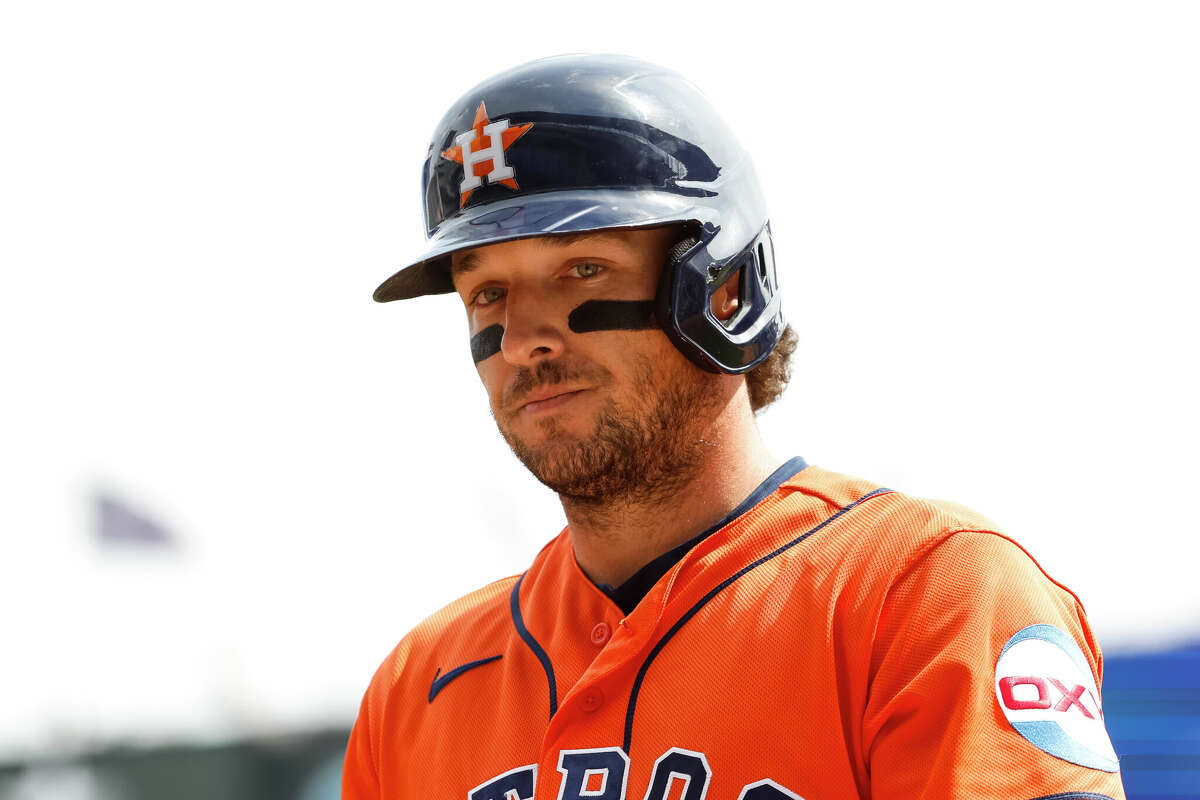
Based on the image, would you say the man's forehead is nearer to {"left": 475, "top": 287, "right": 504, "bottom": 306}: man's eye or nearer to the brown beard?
{"left": 475, "top": 287, "right": 504, "bottom": 306}: man's eye

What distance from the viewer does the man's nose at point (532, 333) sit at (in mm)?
2184

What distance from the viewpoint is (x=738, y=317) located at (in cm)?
239

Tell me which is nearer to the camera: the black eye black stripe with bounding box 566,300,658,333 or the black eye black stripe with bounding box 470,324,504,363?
the black eye black stripe with bounding box 566,300,658,333

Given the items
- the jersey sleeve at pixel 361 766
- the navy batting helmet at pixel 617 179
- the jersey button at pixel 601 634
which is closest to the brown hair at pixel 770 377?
the navy batting helmet at pixel 617 179

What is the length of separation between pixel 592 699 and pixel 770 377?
97 cm

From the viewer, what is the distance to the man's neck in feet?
7.42

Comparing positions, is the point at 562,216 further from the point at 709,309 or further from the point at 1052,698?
the point at 1052,698

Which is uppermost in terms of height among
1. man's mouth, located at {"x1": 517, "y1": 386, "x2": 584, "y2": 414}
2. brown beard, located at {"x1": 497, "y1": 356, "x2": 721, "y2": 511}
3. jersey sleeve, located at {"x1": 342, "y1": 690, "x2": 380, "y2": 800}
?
man's mouth, located at {"x1": 517, "y1": 386, "x2": 584, "y2": 414}

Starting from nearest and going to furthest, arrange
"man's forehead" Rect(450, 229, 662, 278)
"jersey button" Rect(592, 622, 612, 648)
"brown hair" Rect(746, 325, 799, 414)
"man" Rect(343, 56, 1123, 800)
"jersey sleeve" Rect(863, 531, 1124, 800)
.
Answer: "jersey sleeve" Rect(863, 531, 1124, 800), "man" Rect(343, 56, 1123, 800), "jersey button" Rect(592, 622, 612, 648), "man's forehead" Rect(450, 229, 662, 278), "brown hair" Rect(746, 325, 799, 414)

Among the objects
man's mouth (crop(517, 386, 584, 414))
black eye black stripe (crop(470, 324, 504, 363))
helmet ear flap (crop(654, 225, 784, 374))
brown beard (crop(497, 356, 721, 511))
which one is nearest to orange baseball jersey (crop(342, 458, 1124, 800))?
brown beard (crop(497, 356, 721, 511))

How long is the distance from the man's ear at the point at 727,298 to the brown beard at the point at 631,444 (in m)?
0.17

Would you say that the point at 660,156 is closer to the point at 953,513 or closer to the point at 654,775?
the point at 953,513

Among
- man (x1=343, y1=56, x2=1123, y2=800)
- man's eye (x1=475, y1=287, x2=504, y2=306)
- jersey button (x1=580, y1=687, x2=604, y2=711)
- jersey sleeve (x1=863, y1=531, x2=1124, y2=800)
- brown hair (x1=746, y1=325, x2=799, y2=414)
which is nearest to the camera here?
jersey sleeve (x1=863, y1=531, x2=1124, y2=800)

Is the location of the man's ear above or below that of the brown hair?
above
